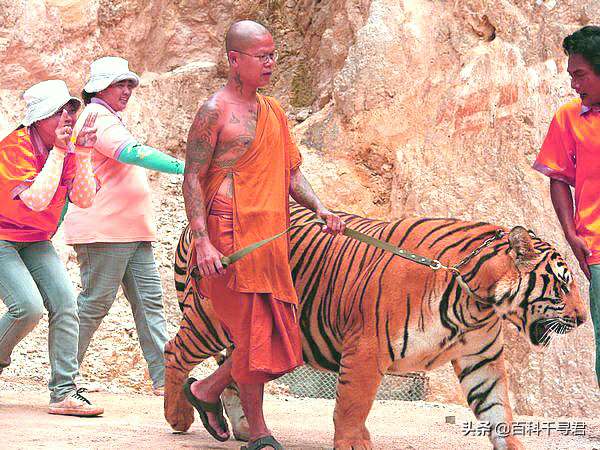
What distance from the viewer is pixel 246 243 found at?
16.0ft

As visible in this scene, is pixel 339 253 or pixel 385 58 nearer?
pixel 339 253

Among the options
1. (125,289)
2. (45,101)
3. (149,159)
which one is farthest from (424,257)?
(125,289)

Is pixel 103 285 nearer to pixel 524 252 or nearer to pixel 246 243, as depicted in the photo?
pixel 246 243

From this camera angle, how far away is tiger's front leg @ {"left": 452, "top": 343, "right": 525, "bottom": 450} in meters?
5.20

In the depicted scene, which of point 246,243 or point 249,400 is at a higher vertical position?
point 246,243

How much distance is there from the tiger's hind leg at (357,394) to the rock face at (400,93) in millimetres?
3588

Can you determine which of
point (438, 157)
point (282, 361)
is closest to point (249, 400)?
point (282, 361)

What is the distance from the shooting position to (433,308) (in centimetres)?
502

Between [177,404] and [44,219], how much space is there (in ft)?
4.68

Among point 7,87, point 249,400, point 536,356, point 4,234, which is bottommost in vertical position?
point 536,356

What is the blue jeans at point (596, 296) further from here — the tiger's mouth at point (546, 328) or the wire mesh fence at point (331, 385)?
the wire mesh fence at point (331, 385)

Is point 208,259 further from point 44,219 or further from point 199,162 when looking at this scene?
point 44,219

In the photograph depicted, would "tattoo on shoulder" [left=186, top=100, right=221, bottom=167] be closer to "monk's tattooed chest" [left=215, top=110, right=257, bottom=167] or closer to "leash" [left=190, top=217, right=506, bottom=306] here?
"monk's tattooed chest" [left=215, top=110, right=257, bottom=167]

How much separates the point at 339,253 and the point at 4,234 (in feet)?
6.90
